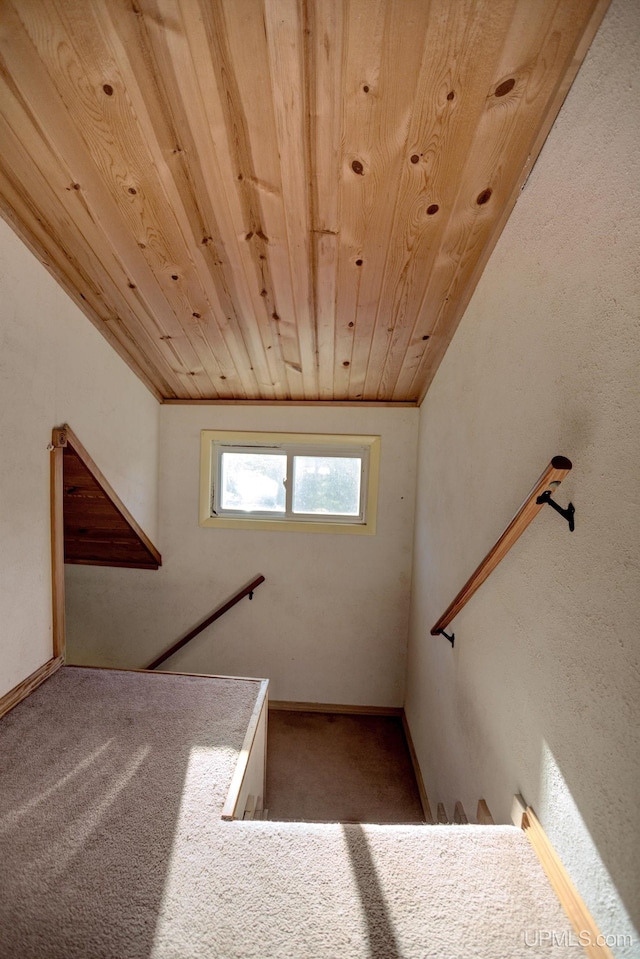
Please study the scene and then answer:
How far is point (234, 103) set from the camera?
1.02 metres

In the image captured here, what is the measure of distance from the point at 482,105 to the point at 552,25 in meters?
0.17

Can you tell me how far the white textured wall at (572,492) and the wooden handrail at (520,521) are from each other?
0.04m

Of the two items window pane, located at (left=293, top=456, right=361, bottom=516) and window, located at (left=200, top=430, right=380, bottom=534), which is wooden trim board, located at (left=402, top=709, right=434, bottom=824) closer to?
window, located at (left=200, top=430, right=380, bottom=534)

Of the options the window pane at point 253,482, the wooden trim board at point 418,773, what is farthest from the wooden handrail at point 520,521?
the window pane at point 253,482

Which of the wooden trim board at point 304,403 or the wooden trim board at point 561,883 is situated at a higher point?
the wooden trim board at point 304,403

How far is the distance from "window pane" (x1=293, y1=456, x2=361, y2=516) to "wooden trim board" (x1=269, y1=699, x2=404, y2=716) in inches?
55.6

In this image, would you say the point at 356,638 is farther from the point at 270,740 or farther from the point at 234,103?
the point at 234,103

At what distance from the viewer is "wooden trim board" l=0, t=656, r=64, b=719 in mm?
1536

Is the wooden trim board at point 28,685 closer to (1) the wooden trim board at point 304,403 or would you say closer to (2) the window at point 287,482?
(2) the window at point 287,482

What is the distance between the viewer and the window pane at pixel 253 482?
2816 mm

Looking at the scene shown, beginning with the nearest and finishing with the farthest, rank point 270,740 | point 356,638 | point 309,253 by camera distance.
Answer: point 309,253, point 270,740, point 356,638

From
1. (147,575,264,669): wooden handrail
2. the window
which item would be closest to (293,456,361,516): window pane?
the window

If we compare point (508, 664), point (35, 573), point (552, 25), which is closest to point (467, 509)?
point (508, 664)

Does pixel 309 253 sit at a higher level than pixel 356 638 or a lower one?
higher
